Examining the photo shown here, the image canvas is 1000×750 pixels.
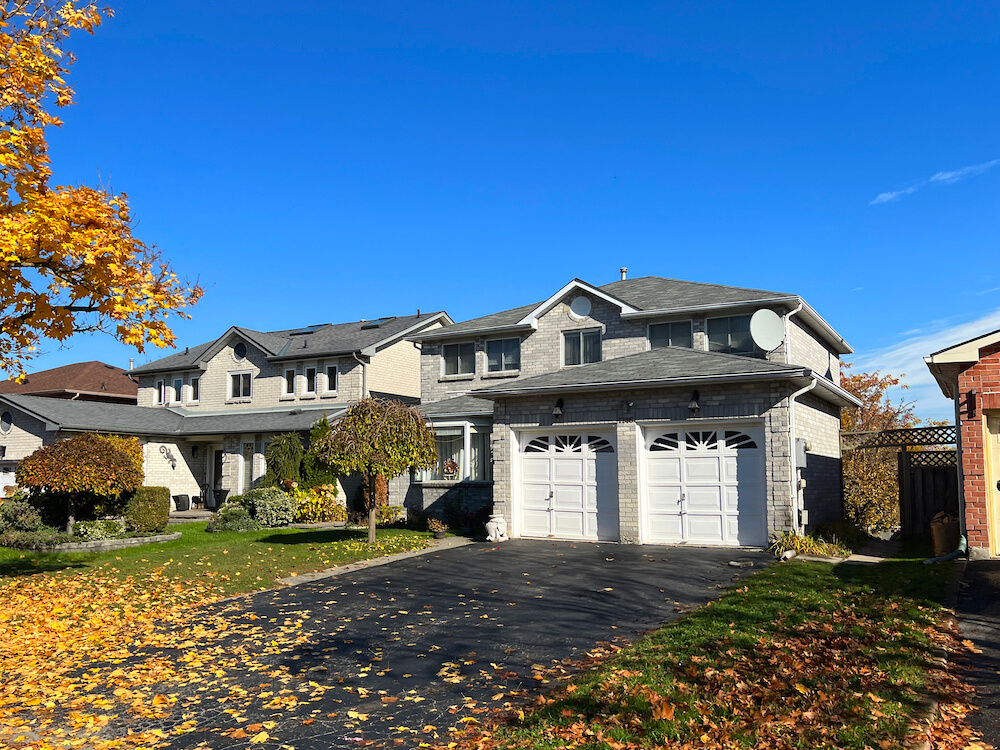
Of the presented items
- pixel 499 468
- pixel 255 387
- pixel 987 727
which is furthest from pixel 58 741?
pixel 255 387

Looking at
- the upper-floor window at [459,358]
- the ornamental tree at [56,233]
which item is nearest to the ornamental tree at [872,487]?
the upper-floor window at [459,358]

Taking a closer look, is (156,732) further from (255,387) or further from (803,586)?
(255,387)

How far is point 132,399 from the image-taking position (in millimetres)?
41938

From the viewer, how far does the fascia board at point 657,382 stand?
1484cm

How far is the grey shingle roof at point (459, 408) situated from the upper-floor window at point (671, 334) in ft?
17.8

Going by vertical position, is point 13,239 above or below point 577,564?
above

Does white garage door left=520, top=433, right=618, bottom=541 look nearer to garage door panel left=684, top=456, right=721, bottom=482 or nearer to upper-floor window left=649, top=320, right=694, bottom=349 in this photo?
garage door panel left=684, top=456, right=721, bottom=482

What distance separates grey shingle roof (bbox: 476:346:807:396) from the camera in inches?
608

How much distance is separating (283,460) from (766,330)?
55.6 feet

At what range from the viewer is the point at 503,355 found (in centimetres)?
2536

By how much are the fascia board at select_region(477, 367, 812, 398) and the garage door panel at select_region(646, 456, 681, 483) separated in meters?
1.70

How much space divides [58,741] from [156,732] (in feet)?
2.40

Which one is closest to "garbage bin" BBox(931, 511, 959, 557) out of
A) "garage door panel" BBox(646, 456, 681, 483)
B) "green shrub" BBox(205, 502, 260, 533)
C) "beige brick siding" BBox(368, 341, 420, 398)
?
"garage door panel" BBox(646, 456, 681, 483)

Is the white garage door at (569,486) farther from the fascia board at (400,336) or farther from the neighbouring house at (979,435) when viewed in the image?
the fascia board at (400,336)
